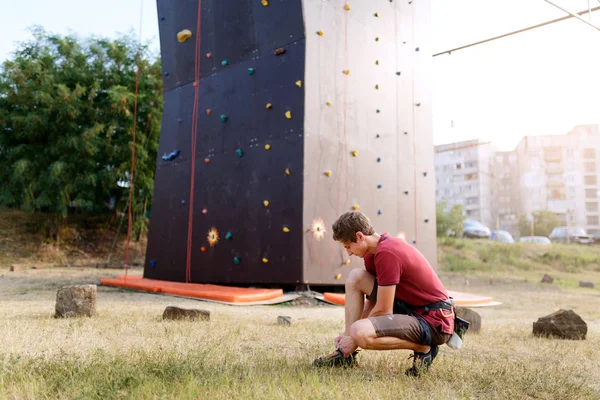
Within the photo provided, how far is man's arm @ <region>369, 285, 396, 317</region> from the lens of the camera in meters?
2.24

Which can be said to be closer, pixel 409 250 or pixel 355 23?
pixel 409 250

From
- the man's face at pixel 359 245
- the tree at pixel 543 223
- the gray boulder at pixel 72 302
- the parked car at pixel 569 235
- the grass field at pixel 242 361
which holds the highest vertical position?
the tree at pixel 543 223

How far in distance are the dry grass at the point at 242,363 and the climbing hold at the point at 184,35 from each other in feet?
16.1

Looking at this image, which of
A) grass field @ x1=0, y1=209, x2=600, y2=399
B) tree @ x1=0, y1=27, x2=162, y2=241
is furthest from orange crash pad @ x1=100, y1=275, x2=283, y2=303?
tree @ x1=0, y1=27, x2=162, y2=241

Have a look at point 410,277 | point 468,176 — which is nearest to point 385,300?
point 410,277

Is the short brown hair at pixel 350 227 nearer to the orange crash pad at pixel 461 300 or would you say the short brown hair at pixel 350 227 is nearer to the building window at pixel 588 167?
the orange crash pad at pixel 461 300

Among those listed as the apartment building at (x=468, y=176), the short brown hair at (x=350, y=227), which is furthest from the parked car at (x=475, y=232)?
the short brown hair at (x=350, y=227)

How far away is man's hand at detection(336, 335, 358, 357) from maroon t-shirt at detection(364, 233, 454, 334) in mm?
291

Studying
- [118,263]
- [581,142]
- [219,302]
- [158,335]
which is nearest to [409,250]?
[158,335]

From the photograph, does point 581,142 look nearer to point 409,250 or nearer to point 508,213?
point 508,213

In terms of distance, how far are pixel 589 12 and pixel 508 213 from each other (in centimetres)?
2175

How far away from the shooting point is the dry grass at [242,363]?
196 centimetres

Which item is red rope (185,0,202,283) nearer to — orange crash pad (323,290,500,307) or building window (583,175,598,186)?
orange crash pad (323,290,500,307)

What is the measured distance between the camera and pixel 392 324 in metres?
2.24
